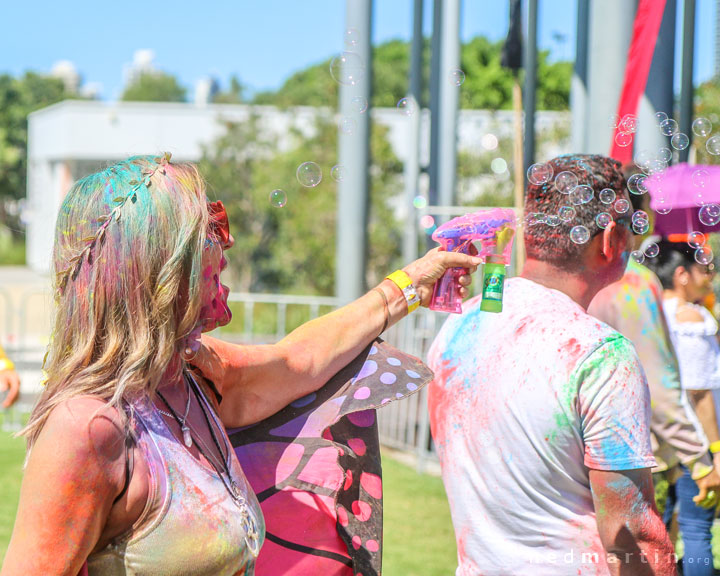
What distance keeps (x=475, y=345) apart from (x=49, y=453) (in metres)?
1.17

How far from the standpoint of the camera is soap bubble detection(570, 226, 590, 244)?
2.17m

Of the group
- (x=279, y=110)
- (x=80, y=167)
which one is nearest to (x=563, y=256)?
(x=279, y=110)

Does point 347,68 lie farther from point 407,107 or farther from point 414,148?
point 414,148

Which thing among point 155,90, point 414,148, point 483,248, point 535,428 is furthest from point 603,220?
point 155,90

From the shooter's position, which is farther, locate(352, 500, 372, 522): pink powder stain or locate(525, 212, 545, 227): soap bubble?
locate(525, 212, 545, 227): soap bubble

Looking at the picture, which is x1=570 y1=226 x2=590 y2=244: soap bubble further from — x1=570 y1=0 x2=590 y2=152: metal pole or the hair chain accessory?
x1=570 y1=0 x2=590 y2=152: metal pole

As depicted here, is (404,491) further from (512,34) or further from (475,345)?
(512,34)

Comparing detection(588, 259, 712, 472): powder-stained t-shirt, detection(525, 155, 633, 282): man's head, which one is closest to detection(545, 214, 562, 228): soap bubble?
detection(525, 155, 633, 282): man's head

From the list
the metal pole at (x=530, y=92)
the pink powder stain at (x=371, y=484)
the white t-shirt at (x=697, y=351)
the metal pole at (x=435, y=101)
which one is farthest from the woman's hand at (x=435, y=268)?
the metal pole at (x=435, y=101)

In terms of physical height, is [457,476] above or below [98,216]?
below

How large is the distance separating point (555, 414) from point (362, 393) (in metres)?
0.45

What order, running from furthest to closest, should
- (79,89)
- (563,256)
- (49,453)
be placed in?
1. (79,89)
2. (563,256)
3. (49,453)

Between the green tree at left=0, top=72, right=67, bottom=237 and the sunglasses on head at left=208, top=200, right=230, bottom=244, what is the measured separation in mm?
44263

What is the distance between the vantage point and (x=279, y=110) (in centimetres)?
2162
